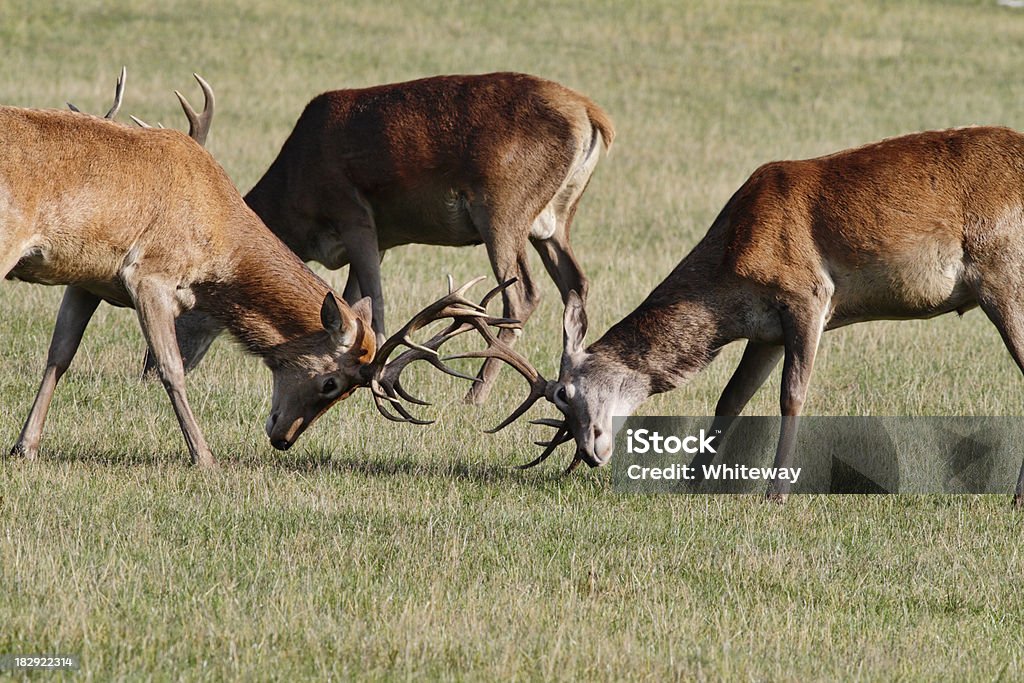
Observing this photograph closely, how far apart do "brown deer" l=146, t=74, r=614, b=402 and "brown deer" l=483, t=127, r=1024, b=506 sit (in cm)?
228

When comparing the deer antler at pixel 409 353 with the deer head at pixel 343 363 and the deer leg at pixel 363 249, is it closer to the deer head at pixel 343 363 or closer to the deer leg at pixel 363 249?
the deer head at pixel 343 363

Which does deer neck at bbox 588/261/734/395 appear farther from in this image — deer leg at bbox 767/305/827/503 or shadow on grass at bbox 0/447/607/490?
shadow on grass at bbox 0/447/607/490

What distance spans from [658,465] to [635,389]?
2.05 ft

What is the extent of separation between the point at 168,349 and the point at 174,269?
0.42 metres

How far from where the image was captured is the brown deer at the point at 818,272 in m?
7.88

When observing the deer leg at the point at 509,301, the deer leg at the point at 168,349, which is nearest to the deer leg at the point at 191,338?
the deer leg at the point at 168,349

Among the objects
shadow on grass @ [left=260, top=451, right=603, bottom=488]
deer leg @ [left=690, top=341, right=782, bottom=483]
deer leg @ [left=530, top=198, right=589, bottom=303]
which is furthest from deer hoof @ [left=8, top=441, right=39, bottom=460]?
deer leg @ [left=530, top=198, right=589, bottom=303]

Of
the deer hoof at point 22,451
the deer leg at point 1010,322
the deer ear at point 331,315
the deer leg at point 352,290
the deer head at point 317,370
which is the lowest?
the deer leg at point 352,290

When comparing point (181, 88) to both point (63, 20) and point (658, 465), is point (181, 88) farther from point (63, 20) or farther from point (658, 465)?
point (658, 465)

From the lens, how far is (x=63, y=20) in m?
28.6

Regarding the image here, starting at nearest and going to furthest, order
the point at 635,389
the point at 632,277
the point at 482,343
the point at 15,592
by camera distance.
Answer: the point at 15,592, the point at 635,389, the point at 482,343, the point at 632,277

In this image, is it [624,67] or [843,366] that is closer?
[843,366]

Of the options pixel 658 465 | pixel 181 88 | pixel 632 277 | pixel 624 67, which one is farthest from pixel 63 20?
pixel 658 465

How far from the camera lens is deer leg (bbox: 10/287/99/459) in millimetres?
8305
